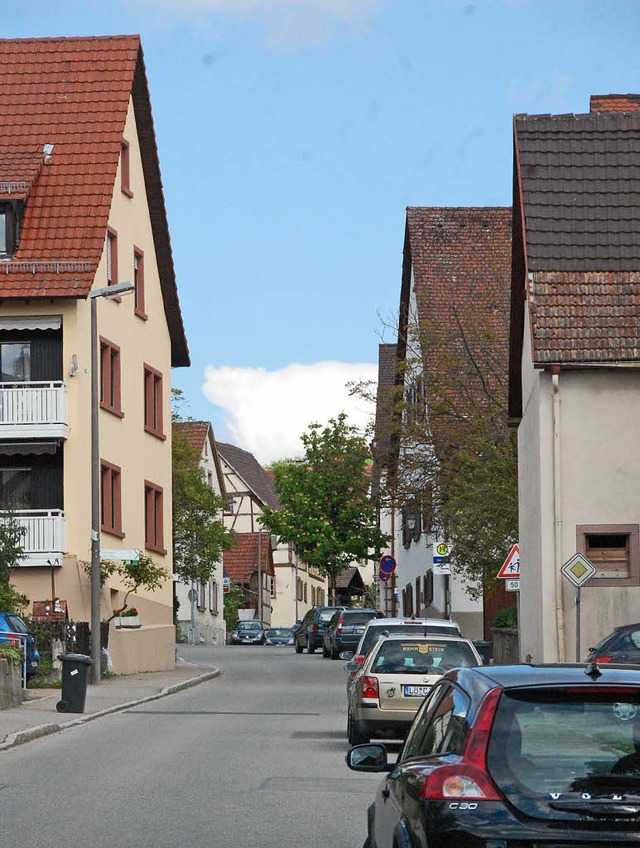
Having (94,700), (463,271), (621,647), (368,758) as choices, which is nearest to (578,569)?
(621,647)

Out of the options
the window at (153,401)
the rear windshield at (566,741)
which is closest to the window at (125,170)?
the window at (153,401)

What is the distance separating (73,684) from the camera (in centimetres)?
2502

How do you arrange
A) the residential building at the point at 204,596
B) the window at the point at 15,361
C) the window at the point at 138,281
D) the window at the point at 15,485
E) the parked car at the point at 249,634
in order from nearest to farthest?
the window at the point at 15,485 < the window at the point at 15,361 < the window at the point at 138,281 < the residential building at the point at 204,596 < the parked car at the point at 249,634

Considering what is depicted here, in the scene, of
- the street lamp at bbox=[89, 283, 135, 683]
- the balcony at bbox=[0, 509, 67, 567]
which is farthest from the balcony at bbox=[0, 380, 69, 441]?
the street lamp at bbox=[89, 283, 135, 683]

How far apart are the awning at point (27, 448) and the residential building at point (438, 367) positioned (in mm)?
7657

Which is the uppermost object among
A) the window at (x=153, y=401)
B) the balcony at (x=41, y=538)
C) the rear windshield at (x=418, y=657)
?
the window at (x=153, y=401)

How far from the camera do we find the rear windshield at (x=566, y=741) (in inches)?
239

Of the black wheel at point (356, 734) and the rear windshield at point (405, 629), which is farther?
the rear windshield at point (405, 629)

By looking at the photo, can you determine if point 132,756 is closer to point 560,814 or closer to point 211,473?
point 560,814

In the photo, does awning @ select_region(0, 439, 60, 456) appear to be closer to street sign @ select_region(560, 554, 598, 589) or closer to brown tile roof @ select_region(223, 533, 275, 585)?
street sign @ select_region(560, 554, 598, 589)

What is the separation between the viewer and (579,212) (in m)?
28.6

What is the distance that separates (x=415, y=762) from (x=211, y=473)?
263 feet

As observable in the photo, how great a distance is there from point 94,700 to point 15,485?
39.9 feet

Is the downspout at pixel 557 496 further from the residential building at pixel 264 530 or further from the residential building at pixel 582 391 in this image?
the residential building at pixel 264 530
